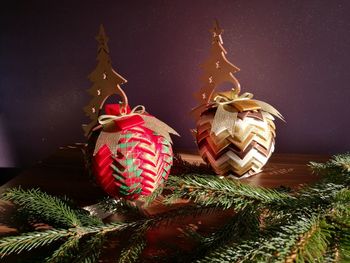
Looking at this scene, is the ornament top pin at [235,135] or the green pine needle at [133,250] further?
the ornament top pin at [235,135]

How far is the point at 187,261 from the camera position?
0.36 m

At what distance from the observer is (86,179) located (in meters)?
0.72

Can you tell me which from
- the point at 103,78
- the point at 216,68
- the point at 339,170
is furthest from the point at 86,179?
the point at 339,170

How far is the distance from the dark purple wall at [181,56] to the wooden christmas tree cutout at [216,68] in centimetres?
14

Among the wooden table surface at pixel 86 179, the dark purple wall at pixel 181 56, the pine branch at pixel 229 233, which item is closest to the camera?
the pine branch at pixel 229 233

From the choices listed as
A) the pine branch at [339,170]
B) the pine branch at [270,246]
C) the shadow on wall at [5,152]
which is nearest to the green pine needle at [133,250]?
the pine branch at [270,246]

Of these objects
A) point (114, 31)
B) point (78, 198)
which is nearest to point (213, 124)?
point (78, 198)

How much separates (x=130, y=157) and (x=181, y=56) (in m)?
0.43

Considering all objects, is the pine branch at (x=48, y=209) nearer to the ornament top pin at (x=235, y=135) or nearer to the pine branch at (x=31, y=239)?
the pine branch at (x=31, y=239)

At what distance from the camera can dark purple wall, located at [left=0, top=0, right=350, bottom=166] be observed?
0.88 metres

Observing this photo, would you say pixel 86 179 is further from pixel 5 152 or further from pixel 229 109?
pixel 5 152

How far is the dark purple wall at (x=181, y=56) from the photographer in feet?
2.89

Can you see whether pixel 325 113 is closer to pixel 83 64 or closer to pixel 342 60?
pixel 342 60

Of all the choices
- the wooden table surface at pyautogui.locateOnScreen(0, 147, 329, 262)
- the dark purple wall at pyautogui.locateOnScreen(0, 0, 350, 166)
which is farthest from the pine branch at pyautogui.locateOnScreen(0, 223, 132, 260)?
the dark purple wall at pyautogui.locateOnScreen(0, 0, 350, 166)
